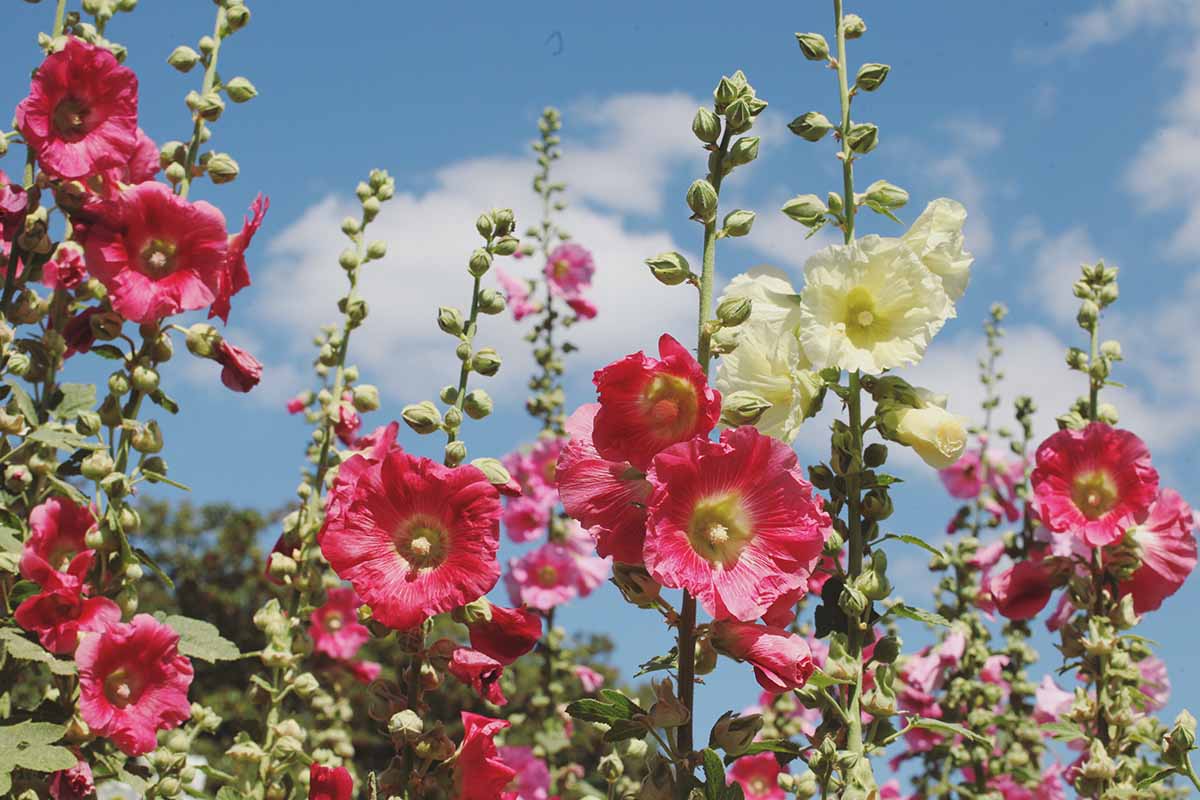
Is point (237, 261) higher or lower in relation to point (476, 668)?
higher

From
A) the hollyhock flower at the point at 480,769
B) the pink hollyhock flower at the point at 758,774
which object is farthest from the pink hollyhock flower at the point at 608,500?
the pink hollyhock flower at the point at 758,774

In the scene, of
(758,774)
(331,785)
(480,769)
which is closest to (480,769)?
(480,769)

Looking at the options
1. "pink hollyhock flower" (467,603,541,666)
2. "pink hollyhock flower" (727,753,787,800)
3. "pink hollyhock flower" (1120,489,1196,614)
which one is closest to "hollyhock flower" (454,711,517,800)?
"pink hollyhock flower" (467,603,541,666)

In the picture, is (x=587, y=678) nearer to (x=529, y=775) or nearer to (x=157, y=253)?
(x=529, y=775)

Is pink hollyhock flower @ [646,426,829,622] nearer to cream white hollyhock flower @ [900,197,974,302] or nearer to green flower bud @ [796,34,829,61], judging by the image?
cream white hollyhock flower @ [900,197,974,302]

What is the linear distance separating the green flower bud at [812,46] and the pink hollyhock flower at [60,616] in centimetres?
180

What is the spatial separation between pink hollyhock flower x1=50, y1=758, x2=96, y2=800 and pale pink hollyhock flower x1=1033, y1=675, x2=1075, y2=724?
321 centimetres

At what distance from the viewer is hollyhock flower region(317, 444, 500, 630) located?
1.95 m

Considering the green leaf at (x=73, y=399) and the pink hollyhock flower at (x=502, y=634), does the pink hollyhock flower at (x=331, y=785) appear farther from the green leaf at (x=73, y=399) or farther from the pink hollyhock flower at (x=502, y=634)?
the green leaf at (x=73, y=399)

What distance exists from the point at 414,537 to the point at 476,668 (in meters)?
0.24

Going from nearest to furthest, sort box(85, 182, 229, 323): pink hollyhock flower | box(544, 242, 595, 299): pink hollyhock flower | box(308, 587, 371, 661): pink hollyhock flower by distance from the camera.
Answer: box(85, 182, 229, 323): pink hollyhock flower → box(308, 587, 371, 661): pink hollyhock flower → box(544, 242, 595, 299): pink hollyhock flower

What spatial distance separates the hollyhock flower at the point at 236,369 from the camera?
9.13 feet

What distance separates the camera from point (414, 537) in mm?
2012

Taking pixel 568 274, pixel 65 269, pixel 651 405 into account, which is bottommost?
pixel 651 405
